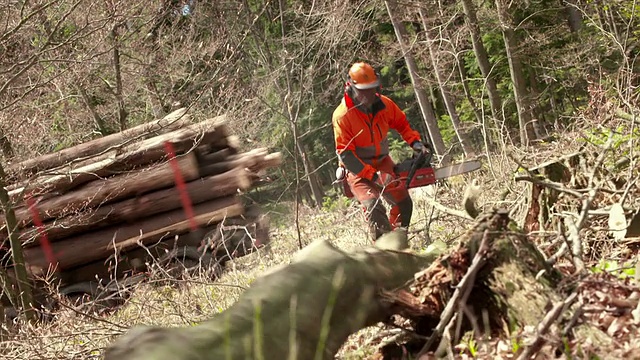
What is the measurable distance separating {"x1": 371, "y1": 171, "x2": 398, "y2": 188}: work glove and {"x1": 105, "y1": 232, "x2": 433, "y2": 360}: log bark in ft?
13.2

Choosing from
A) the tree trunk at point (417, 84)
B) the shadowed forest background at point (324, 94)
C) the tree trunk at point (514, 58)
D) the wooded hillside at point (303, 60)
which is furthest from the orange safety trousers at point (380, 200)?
the tree trunk at point (417, 84)

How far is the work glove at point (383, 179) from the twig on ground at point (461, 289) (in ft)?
13.8

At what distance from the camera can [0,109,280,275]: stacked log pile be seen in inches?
420

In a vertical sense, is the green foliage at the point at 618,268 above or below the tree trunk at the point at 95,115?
below

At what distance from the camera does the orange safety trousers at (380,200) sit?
7.16 meters

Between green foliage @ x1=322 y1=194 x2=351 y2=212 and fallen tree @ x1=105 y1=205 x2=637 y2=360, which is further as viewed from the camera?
green foliage @ x1=322 y1=194 x2=351 y2=212

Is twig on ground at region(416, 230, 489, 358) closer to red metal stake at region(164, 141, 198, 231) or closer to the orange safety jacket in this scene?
the orange safety jacket

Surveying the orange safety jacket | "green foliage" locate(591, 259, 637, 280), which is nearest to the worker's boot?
the orange safety jacket

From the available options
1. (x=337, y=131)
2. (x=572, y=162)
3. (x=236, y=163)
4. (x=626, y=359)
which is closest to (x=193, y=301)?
(x=337, y=131)

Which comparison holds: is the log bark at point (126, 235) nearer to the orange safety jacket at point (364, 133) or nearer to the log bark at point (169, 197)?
the log bark at point (169, 197)

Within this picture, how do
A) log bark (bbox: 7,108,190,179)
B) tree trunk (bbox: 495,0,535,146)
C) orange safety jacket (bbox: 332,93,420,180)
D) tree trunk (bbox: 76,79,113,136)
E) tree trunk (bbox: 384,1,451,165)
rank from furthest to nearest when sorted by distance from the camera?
tree trunk (bbox: 384,1,451,165) → tree trunk (bbox: 495,0,535,146) → tree trunk (bbox: 76,79,113,136) → log bark (bbox: 7,108,190,179) → orange safety jacket (bbox: 332,93,420,180)

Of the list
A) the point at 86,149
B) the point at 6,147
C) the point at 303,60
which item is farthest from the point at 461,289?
the point at 303,60

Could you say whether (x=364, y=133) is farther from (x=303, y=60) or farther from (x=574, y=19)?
(x=574, y=19)

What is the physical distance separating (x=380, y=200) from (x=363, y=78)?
129cm
